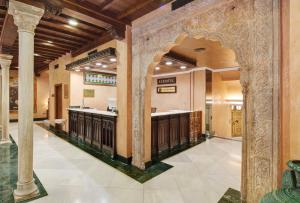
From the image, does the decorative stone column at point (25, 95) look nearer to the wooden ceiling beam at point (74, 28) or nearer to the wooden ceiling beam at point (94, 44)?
the wooden ceiling beam at point (74, 28)

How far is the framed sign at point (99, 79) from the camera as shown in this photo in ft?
21.2

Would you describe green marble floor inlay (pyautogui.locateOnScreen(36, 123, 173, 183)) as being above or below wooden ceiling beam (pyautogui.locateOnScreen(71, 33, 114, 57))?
below

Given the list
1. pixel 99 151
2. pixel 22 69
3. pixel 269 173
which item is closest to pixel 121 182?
pixel 99 151

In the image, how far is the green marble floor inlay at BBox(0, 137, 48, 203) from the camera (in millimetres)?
2432

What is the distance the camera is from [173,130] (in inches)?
190

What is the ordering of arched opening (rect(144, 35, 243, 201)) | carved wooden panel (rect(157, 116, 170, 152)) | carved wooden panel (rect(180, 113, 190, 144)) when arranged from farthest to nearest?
carved wooden panel (rect(180, 113, 190, 144)), carved wooden panel (rect(157, 116, 170, 152)), arched opening (rect(144, 35, 243, 201))

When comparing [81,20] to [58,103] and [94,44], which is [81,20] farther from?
[58,103]

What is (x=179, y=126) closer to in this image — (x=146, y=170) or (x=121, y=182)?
(x=146, y=170)

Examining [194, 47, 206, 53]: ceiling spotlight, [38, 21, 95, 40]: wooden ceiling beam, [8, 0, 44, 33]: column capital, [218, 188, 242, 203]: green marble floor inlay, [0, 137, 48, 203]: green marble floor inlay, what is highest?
[38, 21, 95, 40]: wooden ceiling beam

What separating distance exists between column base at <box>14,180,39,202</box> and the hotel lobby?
1cm

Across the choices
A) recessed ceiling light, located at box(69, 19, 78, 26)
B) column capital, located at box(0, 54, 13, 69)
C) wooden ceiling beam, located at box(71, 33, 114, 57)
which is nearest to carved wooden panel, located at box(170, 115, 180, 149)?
wooden ceiling beam, located at box(71, 33, 114, 57)

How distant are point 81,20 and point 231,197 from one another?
448 cm

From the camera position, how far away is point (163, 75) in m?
8.45

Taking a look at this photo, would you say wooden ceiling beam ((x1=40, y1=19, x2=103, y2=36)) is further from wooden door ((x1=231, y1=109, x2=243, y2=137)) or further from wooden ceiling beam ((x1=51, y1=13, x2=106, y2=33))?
wooden door ((x1=231, y1=109, x2=243, y2=137))
